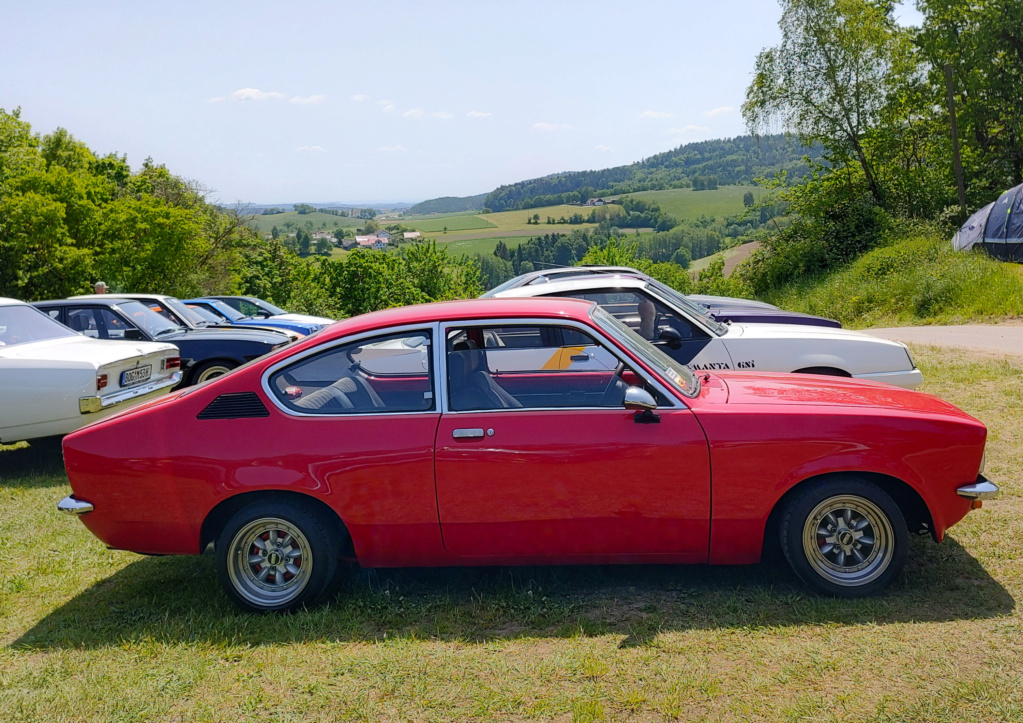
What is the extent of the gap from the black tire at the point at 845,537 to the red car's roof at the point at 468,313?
5.16 feet

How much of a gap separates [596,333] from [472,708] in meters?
2.03

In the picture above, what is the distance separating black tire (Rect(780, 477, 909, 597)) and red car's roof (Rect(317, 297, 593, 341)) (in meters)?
1.57

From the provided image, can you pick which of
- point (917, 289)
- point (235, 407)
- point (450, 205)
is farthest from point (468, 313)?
point (450, 205)

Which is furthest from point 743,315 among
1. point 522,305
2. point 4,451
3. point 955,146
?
point 955,146

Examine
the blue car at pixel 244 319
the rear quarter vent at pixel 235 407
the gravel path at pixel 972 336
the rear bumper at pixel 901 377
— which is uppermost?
the rear quarter vent at pixel 235 407

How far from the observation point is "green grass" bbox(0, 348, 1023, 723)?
138 inches

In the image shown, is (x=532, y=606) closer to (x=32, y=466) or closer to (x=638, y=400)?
(x=638, y=400)

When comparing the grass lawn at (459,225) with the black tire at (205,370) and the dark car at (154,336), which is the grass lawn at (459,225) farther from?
the black tire at (205,370)

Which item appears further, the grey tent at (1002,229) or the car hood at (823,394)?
the grey tent at (1002,229)

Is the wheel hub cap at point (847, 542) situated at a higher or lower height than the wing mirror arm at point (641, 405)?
lower

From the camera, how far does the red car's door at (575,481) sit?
4.25 meters

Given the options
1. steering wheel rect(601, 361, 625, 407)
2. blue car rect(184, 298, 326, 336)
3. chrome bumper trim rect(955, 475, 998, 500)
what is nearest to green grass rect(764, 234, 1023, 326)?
blue car rect(184, 298, 326, 336)

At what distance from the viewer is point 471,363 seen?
Result: 4566 millimetres

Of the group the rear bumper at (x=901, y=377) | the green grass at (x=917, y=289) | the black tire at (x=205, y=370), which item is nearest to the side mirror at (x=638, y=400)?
the rear bumper at (x=901, y=377)
